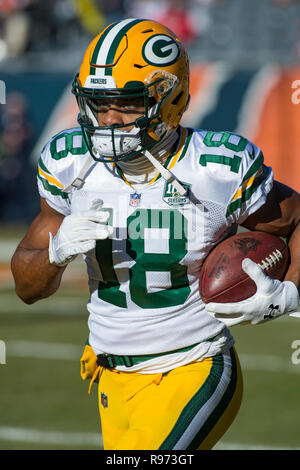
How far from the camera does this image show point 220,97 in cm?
1067

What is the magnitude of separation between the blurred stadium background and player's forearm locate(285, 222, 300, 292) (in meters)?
2.46

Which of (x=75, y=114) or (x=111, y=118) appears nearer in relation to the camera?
(x=111, y=118)

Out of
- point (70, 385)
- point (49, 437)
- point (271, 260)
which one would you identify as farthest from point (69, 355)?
point (271, 260)

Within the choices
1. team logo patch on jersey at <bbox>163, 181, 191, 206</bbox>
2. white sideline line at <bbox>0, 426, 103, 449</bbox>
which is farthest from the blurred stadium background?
team logo patch on jersey at <bbox>163, 181, 191, 206</bbox>

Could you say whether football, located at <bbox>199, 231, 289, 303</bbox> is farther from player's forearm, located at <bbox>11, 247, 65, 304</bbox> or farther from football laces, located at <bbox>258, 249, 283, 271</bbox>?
player's forearm, located at <bbox>11, 247, 65, 304</bbox>

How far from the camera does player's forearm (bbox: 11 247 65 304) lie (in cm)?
285

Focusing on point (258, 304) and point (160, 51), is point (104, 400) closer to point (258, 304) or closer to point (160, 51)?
point (258, 304)

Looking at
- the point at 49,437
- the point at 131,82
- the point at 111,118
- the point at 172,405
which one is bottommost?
the point at 49,437

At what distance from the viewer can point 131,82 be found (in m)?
2.78

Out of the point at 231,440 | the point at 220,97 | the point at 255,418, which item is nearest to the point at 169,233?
the point at 231,440

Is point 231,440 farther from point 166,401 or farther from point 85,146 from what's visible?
point 85,146

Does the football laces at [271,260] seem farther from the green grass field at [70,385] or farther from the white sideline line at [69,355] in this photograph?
the white sideline line at [69,355]

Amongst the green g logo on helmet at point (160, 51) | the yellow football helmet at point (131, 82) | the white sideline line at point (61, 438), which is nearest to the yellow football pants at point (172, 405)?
the yellow football helmet at point (131, 82)

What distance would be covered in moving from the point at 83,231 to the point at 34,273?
32 centimetres
